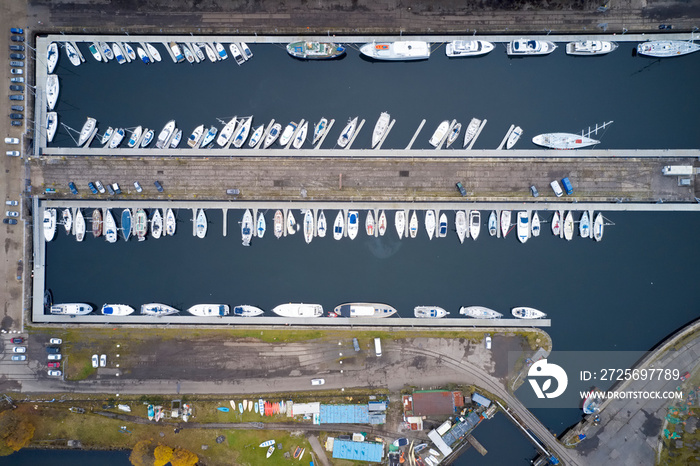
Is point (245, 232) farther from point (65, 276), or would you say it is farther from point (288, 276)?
point (65, 276)

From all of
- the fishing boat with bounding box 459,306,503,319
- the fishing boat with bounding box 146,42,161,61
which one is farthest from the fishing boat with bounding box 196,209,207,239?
the fishing boat with bounding box 459,306,503,319

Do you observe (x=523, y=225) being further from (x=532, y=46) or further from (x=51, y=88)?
(x=51, y=88)

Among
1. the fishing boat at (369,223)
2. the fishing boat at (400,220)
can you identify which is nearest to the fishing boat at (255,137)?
the fishing boat at (369,223)

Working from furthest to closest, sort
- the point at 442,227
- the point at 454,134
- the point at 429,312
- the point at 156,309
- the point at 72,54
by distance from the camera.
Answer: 1. the point at 72,54
2. the point at 454,134
3. the point at 442,227
4. the point at 156,309
5. the point at 429,312

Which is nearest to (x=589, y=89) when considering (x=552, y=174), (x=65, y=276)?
(x=552, y=174)

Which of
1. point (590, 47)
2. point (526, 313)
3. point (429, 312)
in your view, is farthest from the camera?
Answer: point (590, 47)

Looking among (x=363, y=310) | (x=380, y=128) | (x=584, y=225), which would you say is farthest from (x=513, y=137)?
(x=363, y=310)
